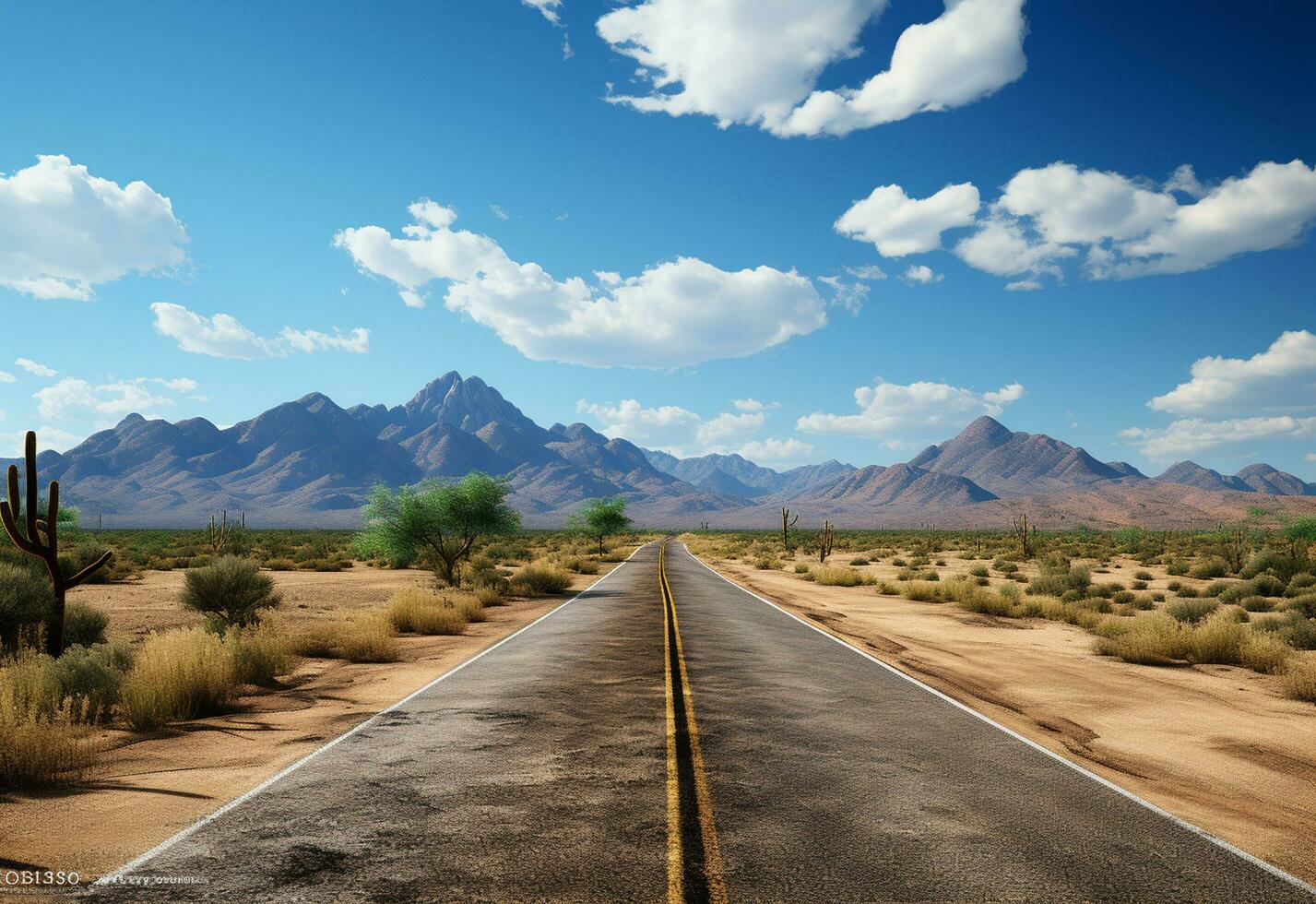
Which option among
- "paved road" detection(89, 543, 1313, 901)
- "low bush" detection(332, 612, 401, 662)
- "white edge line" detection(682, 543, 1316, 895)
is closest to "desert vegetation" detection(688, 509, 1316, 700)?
"white edge line" detection(682, 543, 1316, 895)

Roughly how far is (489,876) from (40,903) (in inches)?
111

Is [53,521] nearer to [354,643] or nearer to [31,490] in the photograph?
[31,490]

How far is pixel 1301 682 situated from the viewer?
39.7ft

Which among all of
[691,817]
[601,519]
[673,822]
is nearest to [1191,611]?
[691,817]

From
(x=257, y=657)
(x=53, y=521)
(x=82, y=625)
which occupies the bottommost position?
(x=257, y=657)

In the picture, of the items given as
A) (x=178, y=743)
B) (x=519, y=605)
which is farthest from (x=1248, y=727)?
(x=519, y=605)

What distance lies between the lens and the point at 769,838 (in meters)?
5.36

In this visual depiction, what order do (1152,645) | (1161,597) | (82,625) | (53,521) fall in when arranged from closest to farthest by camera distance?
1. (53,521)
2. (82,625)
3. (1152,645)
4. (1161,597)

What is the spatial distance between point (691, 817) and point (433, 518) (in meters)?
26.5

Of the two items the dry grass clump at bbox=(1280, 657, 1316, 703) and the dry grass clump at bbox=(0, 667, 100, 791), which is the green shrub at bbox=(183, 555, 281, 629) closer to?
the dry grass clump at bbox=(0, 667, 100, 791)

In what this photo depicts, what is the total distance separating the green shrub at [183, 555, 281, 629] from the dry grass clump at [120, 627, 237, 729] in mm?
6298

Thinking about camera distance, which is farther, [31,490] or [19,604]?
[19,604]

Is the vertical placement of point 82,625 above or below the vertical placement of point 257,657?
above

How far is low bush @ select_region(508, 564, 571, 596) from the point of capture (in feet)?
96.6
